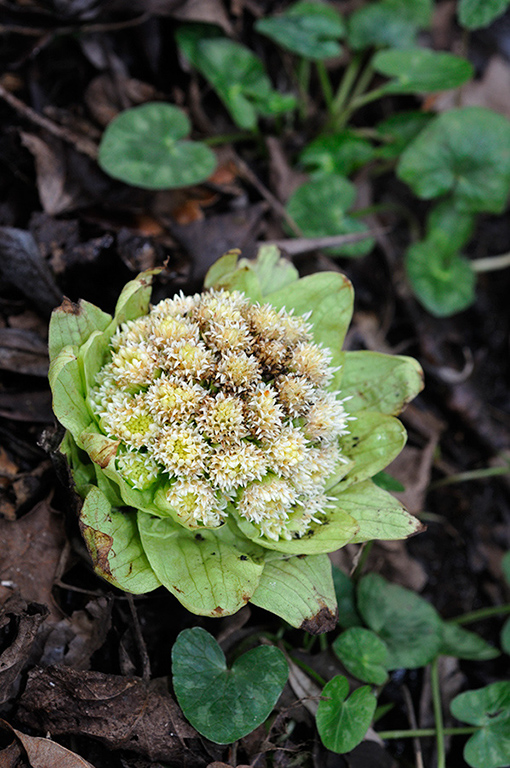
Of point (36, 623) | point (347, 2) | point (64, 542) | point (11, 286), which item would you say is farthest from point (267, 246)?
point (347, 2)

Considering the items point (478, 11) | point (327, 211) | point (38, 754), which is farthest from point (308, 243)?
point (38, 754)

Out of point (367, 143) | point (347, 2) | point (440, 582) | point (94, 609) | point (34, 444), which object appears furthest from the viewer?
point (347, 2)

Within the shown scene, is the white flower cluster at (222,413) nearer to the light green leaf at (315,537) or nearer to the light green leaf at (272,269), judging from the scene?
the light green leaf at (315,537)

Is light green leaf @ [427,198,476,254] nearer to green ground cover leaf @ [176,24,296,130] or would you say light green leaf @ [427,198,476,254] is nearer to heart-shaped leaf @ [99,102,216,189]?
green ground cover leaf @ [176,24,296,130]

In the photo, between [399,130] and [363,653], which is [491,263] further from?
[363,653]

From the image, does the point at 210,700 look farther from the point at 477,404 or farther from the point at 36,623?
the point at 477,404

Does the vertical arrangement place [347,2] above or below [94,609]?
A: above

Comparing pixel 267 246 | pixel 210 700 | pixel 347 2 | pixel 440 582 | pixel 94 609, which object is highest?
pixel 347 2
